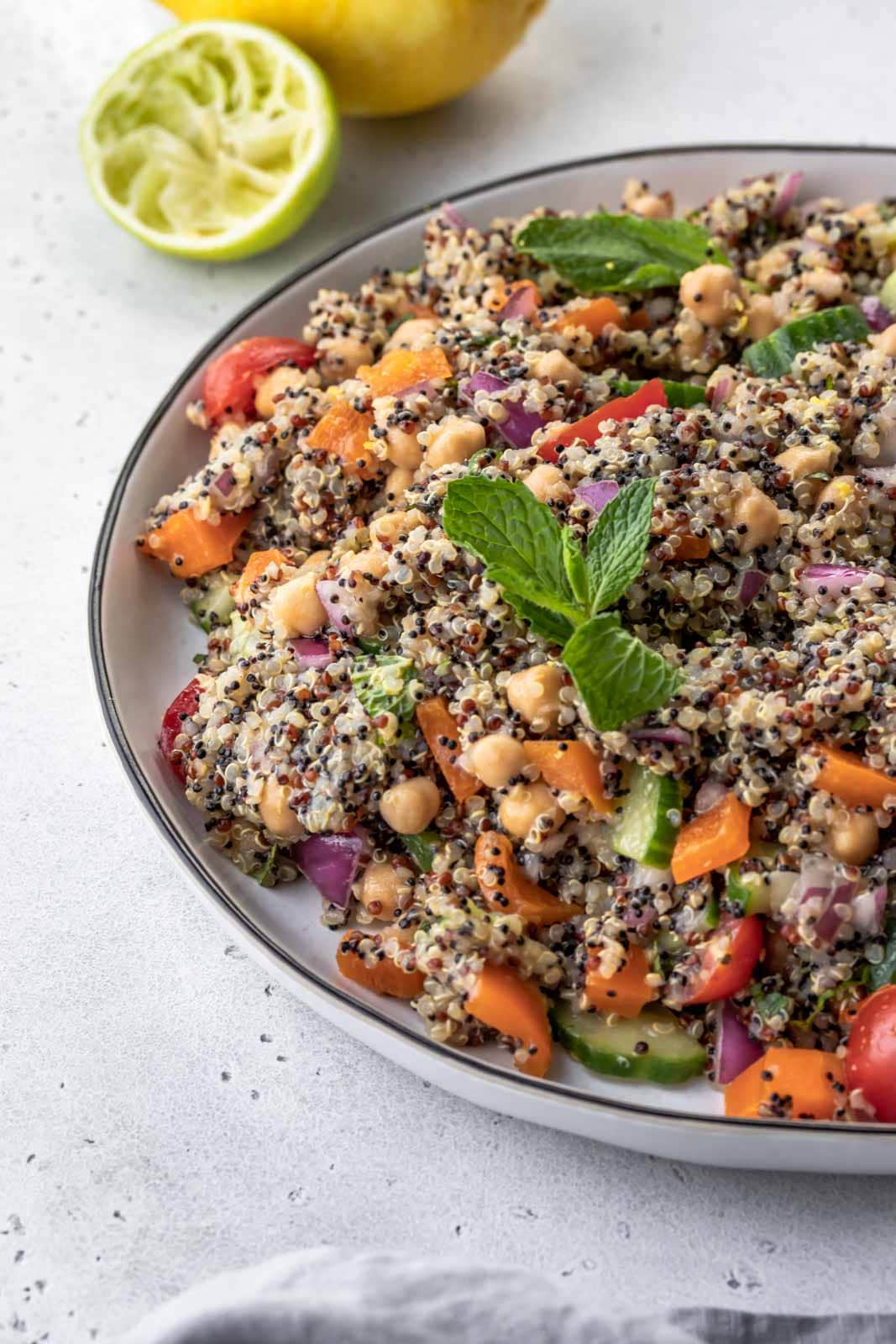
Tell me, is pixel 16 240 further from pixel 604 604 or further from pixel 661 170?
pixel 604 604

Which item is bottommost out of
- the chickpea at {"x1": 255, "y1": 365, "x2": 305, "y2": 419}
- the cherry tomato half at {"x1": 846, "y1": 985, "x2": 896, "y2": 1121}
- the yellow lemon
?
the cherry tomato half at {"x1": 846, "y1": 985, "x2": 896, "y2": 1121}

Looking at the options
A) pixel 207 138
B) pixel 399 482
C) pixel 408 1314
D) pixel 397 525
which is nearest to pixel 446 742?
pixel 397 525

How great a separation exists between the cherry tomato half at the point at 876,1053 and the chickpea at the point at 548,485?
1.15m

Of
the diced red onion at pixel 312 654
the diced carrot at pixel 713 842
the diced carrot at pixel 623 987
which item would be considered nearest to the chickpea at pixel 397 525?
the diced red onion at pixel 312 654

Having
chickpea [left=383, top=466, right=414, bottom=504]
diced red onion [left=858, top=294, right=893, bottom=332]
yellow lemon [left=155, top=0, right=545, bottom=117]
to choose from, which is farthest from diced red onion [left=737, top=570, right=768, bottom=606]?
yellow lemon [left=155, top=0, right=545, bottom=117]

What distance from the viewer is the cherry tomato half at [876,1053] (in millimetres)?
2365

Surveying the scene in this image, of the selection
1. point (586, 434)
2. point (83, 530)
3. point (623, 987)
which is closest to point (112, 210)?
point (83, 530)

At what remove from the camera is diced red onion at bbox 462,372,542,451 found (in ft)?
9.82

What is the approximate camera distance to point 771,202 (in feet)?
12.0

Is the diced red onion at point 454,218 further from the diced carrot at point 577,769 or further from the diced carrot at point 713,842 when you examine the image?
the diced carrot at point 713,842

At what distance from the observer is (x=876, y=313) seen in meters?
3.32

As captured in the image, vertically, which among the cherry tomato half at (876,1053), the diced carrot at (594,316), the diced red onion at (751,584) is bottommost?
the cherry tomato half at (876,1053)

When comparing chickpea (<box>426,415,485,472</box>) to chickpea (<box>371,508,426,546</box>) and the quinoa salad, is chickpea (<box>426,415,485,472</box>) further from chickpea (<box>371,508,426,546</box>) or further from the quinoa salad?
chickpea (<box>371,508,426,546</box>)

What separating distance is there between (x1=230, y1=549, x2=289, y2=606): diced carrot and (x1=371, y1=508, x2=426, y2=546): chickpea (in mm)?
308
